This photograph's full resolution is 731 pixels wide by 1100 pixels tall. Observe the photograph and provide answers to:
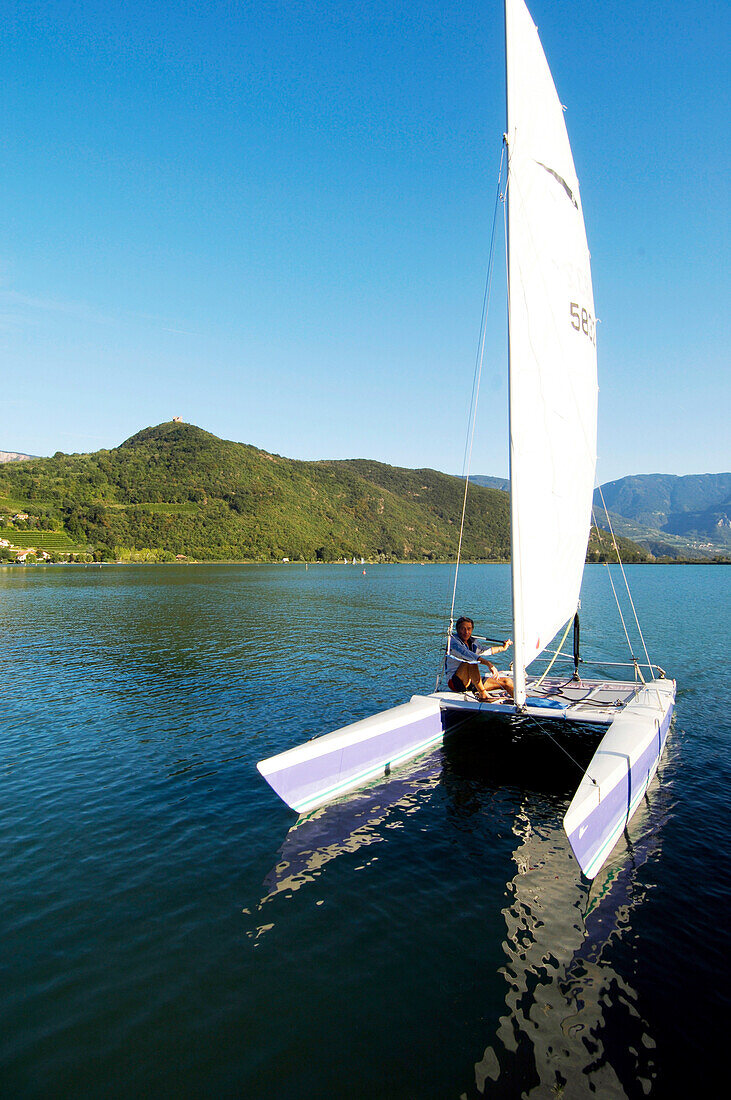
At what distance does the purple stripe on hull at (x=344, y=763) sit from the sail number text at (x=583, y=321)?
8665 millimetres

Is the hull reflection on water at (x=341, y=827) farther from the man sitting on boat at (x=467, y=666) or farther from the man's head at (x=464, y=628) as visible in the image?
the man's head at (x=464, y=628)

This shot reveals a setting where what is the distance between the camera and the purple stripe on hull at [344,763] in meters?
9.16

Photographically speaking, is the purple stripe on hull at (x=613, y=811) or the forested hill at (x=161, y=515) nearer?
the purple stripe on hull at (x=613, y=811)

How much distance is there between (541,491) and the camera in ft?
35.2

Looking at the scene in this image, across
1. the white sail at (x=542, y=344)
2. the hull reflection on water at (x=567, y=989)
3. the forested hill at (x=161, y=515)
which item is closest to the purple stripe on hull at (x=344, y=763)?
the white sail at (x=542, y=344)

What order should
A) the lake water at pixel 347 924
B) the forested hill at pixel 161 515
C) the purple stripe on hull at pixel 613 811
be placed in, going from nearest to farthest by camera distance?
the lake water at pixel 347 924 < the purple stripe on hull at pixel 613 811 < the forested hill at pixel 161 515

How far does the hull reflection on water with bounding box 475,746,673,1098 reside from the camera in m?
4.73

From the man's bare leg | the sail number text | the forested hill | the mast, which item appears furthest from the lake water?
the forested hill

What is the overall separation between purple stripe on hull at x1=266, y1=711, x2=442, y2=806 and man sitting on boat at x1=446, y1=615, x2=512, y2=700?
1.20 meters

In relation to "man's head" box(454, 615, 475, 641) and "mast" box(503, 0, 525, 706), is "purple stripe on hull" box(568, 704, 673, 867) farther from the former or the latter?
"man's head" box(454, 615, 475, 641)

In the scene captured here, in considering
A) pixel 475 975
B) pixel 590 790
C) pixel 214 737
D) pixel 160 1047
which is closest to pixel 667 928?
pixel 590 790

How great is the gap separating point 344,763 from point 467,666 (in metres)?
3.92

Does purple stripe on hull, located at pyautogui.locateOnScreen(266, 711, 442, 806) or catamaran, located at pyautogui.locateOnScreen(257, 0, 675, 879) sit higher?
catamaran, located at pyautogui.locateOnScreen(257, 0, 675, 879)

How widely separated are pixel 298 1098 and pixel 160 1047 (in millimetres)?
1325
